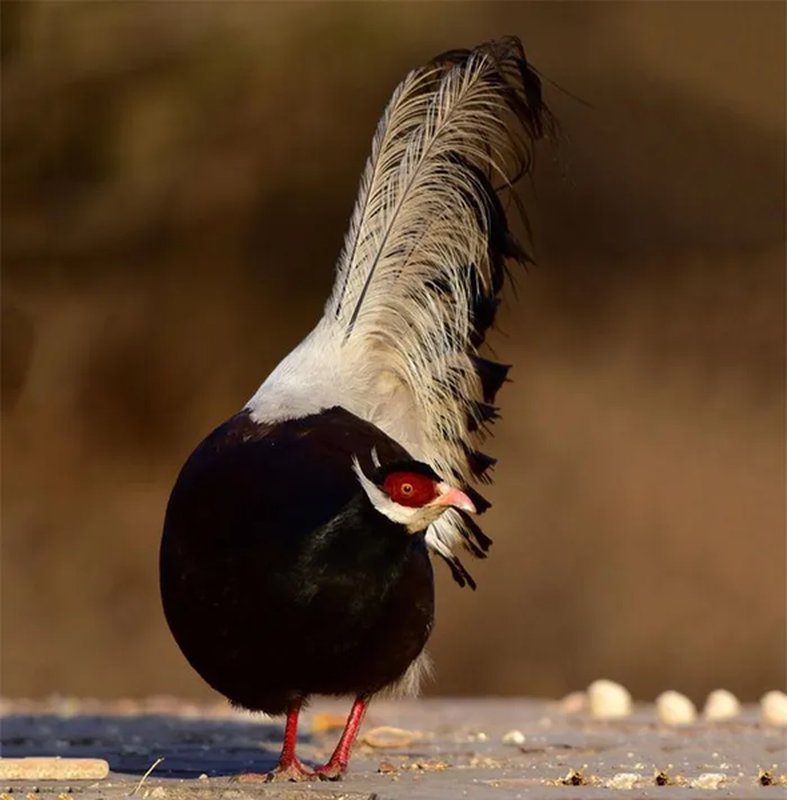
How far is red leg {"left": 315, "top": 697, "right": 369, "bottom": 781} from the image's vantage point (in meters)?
5.83

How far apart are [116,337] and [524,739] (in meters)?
9.22

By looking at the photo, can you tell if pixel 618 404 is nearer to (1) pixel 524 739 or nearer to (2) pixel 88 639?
(2) pixel 88 639

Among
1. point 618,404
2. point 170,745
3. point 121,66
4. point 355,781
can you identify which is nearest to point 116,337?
point 121,66

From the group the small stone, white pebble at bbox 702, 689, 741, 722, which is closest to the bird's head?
the small stone

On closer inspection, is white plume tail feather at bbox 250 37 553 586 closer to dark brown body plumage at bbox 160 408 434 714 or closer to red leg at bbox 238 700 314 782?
dark brown body plumage at bbox 160 408 434 714

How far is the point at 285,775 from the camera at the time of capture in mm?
5754

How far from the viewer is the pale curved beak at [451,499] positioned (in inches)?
206

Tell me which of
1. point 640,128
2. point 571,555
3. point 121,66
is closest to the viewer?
point 571,555

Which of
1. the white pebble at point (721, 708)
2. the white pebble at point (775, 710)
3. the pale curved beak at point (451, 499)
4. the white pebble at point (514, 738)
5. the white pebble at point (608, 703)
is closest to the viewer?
the pale curved beak at point (451, 499)

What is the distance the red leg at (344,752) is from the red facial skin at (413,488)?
80 centimetres

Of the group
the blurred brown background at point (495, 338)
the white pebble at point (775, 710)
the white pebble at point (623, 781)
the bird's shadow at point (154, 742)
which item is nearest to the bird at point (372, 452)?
the bird's shadow at point (154, 742)

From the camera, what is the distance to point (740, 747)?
6.74 m

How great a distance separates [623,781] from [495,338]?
8.78m

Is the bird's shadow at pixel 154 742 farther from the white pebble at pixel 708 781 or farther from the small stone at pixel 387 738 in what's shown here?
the white pebble at pixel 708 781
